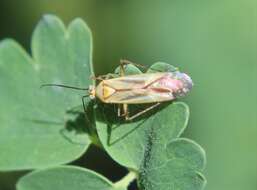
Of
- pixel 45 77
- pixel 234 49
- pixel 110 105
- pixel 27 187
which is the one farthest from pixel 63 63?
pixel 234 49

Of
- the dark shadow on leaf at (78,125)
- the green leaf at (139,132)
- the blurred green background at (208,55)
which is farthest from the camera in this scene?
the blurred green background at (208,55)

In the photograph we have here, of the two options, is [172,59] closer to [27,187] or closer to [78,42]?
[78,42]

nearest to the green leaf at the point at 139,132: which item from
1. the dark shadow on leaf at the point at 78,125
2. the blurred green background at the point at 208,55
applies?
the dark shadow on leaf at the point at 78,125

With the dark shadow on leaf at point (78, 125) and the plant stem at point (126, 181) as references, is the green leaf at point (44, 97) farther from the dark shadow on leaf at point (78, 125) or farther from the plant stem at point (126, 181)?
the plant stem at point (126, 181)

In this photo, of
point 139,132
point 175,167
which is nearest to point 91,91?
point 139,132

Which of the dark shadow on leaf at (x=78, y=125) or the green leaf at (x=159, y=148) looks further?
the dark shadow on leaf at (x=78, y=125)

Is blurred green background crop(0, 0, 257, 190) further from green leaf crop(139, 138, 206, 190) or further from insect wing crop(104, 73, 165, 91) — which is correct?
green leaf crop(139, 138, 206, 190)
